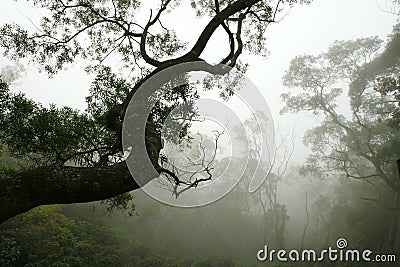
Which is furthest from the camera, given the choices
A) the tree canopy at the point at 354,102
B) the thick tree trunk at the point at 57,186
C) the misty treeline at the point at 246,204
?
the tree canopy at the point at 354,102

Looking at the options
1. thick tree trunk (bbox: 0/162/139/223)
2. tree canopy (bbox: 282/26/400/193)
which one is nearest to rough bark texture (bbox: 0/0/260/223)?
thick tree trunk (bbox: 0/162/139/223)

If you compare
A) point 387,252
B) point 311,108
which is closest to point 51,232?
point 311,108

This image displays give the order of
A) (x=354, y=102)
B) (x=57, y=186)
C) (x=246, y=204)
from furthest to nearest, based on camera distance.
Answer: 1. (x=246, y=204)
2. (x=354, y=102)
3. (x=57, y=186)

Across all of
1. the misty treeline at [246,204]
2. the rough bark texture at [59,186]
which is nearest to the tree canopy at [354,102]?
the misty treeline at [246,204]

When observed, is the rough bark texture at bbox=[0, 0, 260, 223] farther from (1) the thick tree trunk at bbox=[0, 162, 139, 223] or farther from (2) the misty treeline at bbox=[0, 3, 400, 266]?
(2) the misty treeline at bbox=[0, 3, 400, 266]

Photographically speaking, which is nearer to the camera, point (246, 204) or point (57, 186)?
point (57, 186)

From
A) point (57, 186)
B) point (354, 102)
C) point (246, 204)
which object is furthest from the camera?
point (246, 204)

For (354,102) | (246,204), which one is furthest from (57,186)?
(246,204)

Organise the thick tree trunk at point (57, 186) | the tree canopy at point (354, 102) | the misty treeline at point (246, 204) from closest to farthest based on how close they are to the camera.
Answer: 1. the thick tree trunk at point (57, 186)
2. the misty treeline at point (246, 204)
3. the tree canopy at point (354, 102)

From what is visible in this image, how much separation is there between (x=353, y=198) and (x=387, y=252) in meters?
5.93

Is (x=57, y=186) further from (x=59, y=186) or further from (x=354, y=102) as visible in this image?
(x=354, y=102)

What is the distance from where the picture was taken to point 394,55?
41.8 feet

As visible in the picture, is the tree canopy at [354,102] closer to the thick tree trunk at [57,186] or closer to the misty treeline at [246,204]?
the misty treeline at [246,204]

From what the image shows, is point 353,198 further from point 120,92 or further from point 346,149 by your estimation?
point 120,92
